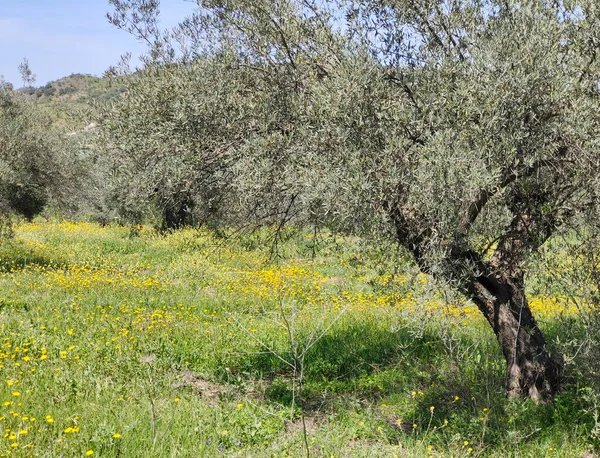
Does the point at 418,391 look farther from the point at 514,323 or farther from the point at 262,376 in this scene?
the point at 262,376

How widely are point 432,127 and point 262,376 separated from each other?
498cm

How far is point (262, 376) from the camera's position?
8.99 m

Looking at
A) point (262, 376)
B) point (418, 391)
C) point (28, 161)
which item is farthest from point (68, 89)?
point (418, 391)

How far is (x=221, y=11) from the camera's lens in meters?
7.74

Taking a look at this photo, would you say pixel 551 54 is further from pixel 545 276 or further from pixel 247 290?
pixel 247 290

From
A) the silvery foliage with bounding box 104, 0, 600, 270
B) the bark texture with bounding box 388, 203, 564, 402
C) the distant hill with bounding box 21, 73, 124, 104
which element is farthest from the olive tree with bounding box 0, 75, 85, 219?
the distant hill with bounding box 21, 73, 124, 104

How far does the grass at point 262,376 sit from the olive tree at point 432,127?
64 cm

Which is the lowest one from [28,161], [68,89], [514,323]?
[514,323]

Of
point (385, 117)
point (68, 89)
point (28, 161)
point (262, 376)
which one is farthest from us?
point (68, 89)

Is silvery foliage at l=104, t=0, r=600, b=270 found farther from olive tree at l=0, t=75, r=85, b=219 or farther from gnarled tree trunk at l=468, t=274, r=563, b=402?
olive tree at l=0, t=75, r=85, b=219

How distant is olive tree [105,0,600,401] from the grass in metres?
0.64

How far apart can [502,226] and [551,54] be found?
210cm

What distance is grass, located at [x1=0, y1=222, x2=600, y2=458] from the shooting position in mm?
6062

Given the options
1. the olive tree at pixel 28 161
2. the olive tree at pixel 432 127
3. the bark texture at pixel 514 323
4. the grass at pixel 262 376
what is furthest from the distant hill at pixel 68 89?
the bark texture at pixel 514 323
